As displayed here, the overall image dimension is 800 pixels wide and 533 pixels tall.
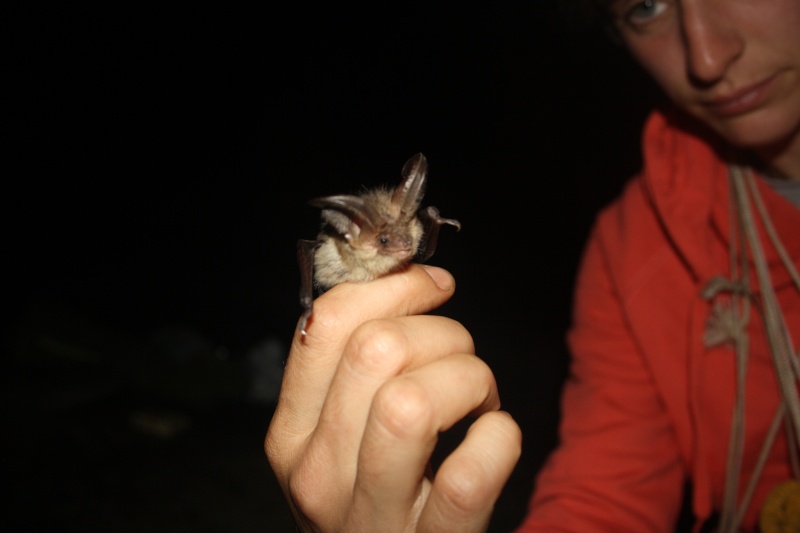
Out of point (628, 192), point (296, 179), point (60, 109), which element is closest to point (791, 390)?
point (628, 192)

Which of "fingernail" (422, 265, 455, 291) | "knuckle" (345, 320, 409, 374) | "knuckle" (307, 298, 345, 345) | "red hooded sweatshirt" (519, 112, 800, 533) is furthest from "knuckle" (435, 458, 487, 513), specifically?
"red hooded sweatshirt" (519, 112, 800, 533)

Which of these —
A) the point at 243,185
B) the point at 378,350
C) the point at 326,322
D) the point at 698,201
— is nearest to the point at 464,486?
the point at 378,350

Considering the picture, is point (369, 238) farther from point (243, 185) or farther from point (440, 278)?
point (243, 185)

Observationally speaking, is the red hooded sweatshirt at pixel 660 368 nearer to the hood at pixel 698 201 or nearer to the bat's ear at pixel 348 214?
the hood at pixel 698 201

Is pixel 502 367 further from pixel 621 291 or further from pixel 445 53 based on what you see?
pixel 445 53

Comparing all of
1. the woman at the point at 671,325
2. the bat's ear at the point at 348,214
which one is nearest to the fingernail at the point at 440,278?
the woman at the point at 671,325

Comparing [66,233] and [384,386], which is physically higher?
[384,386]

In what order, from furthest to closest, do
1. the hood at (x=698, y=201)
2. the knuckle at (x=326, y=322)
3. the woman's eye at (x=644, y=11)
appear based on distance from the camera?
the hood at (x=698, y=201), the woman's eye at (x=644, y=11), the knuckle at (x=326, y=322)
